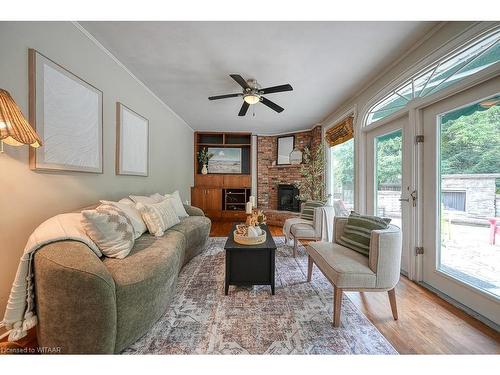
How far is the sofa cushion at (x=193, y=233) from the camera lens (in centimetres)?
245

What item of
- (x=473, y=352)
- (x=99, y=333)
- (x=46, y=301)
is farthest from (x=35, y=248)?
(x=473, y=352)

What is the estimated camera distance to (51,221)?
1.35 metres

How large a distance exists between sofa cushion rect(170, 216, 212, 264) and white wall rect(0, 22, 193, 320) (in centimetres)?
88

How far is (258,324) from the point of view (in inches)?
57.2

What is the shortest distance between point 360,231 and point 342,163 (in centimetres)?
239

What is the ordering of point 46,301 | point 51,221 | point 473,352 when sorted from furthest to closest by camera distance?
point 51,221 < point 473,352 < point 46,301

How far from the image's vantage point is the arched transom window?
5.05 feet

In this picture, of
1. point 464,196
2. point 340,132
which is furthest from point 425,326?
point 340,132

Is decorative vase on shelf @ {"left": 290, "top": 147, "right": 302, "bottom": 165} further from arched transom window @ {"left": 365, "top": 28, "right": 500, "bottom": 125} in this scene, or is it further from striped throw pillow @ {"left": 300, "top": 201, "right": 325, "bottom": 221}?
arched transom window @ {"left": 365, "top": 28, "right": 500, "bottom": 125}

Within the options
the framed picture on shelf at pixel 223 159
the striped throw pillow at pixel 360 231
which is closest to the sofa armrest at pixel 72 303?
the striped throw pillow at pixel 360 231

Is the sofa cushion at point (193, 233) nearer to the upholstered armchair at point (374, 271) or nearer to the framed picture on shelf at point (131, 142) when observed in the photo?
the framed picture on shelf at point (131, 142)
